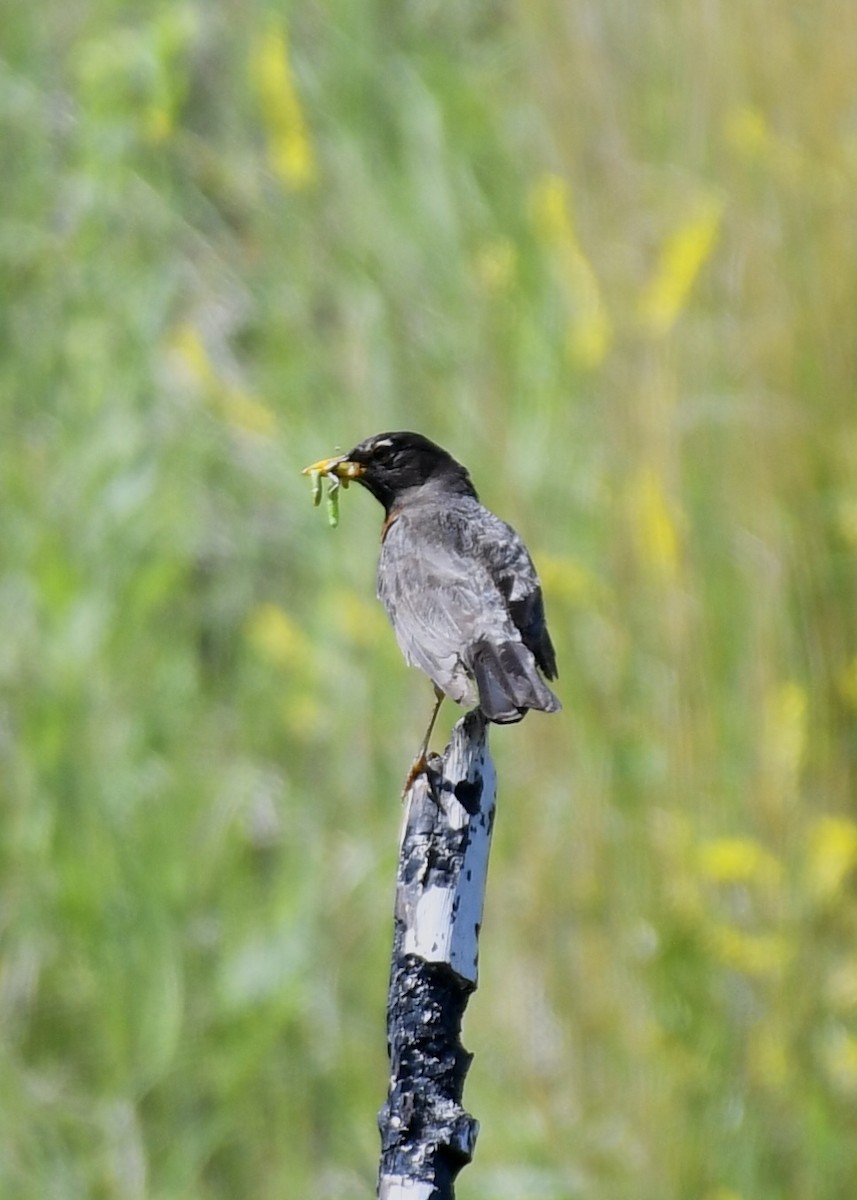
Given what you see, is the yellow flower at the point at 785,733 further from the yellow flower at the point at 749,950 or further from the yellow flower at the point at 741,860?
the yellow flower at the point at 749,950

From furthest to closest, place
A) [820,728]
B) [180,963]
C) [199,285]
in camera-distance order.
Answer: [199,285] → [180,963] → [820,728]

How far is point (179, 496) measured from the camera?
269 inches

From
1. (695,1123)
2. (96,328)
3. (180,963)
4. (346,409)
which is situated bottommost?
(695,1123)

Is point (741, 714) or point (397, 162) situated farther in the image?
point (397, 162)

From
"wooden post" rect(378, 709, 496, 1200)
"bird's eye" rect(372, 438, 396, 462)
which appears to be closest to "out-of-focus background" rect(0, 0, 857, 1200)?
"bird's eye" rect(372, 438, 396, 462)

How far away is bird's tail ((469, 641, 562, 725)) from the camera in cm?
324

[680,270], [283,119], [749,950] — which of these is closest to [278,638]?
[283,119]

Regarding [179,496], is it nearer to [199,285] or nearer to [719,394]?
[199,285]

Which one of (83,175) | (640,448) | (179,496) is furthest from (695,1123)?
(83,175)

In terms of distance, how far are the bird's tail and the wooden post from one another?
0.28 meters

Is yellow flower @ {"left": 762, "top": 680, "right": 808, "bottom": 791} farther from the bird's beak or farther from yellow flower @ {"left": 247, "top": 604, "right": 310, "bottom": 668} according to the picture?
yellow flower @ {"left": 247, "top": 604, "right": 310, "bottom": 668}

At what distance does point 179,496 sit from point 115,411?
1.19 feet

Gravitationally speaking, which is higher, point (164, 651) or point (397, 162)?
point (397, 162)

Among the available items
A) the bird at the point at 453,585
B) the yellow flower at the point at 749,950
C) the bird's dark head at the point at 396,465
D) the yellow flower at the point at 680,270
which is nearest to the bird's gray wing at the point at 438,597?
the bird at the point at 453,585
